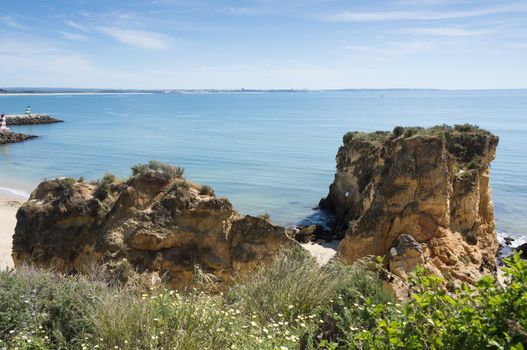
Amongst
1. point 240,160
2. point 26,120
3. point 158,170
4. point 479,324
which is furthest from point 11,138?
point 479,324

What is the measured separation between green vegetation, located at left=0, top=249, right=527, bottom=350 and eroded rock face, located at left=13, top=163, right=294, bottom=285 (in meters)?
3.90

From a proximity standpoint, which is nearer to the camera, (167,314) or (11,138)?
(167,314)

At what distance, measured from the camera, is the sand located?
19688 millimetres

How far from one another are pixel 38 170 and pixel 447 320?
151ft

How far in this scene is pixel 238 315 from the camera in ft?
22.1

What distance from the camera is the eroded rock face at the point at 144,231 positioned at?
1150 cm

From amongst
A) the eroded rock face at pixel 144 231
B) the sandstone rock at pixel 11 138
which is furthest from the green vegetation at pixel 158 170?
the sandstone rock at pixel 11 138

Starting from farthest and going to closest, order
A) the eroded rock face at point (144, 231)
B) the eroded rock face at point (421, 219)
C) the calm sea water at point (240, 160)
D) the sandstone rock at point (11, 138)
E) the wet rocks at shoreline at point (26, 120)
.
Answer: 1. the wet rocks at shoreline at point (26, 120)
2. the sandstone rock at point (11, 138)
3. the calm sea water at point (240, 160)
4. the eroded rock face at point (421, 219)
5. the eroded rock face at point (144, 231)

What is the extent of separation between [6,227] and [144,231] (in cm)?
1721

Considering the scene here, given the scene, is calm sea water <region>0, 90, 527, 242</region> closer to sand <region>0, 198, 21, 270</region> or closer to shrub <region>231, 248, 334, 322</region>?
sand <region>0, 198, 21, 270</region>

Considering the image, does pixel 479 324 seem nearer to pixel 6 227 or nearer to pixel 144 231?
pixel 144 231

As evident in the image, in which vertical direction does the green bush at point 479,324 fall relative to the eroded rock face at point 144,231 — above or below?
above

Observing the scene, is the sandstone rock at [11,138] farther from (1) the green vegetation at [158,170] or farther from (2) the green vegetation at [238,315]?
(2) the green vegetation at [238,315]

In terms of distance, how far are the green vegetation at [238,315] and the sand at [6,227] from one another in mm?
12119
